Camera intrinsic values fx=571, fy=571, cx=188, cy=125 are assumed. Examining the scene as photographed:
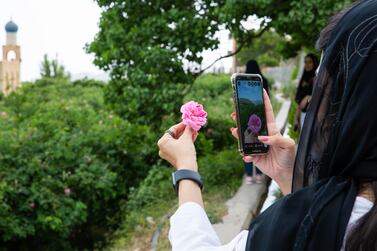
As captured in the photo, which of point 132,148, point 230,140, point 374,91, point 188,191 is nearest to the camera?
point 374,91

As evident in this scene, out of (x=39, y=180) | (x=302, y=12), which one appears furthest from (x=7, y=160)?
(x=302, y=12)

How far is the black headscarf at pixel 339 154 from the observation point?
3.64 feet

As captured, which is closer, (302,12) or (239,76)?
(239,76)

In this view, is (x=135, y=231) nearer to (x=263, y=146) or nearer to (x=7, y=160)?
(x=7, y=160)

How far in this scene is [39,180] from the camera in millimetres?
5969

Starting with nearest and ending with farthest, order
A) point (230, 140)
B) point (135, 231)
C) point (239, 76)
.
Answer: point (239, 76) < point (135, 231) < point (230, 140)

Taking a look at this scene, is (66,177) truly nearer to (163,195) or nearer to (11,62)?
(163,195)

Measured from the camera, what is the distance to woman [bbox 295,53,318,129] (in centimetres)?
729

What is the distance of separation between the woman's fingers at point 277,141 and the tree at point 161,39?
4.64 metres

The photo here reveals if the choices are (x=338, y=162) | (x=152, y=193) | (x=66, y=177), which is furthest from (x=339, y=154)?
(x=152, y=193)

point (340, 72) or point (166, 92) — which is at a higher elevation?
point (166, 92)

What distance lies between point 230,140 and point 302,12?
13.6 feet

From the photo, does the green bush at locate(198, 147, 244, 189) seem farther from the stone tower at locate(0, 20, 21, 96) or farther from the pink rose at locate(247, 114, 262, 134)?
the stone tower at locate(0, 20, 21, 96)

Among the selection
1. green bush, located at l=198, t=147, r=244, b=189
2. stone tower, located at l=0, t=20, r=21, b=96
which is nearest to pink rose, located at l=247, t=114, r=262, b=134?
green bush, located at l=198, t=147, r=244, b=189
